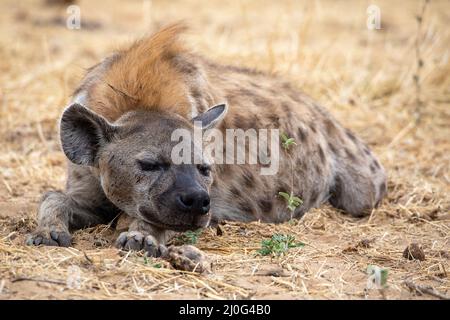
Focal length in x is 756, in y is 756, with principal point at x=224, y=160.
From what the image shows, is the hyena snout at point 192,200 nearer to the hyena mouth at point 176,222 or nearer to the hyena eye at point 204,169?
the hyena mouth at point 176,222

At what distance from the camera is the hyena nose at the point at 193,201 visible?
145 inches

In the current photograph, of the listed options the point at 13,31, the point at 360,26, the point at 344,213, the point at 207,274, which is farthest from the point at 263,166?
the point at 360,26

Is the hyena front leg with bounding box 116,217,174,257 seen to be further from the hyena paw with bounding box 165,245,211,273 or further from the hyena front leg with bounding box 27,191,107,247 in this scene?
the hyena front leg with bounding box 27,191,107,247

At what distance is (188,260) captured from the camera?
342 cm

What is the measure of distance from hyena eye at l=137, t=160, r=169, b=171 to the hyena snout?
0.64 ft

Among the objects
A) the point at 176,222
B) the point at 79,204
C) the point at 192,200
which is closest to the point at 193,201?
the point at 192,200

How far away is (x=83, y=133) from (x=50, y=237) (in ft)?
1.91

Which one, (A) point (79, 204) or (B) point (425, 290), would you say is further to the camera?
(A) point (79, 204)

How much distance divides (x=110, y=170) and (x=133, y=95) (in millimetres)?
463

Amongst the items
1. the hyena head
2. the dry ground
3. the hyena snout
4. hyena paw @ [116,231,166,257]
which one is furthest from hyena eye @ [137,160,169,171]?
the dry ground

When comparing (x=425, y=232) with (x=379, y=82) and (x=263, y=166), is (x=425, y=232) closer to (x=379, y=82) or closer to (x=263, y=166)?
(x=263, y=166)

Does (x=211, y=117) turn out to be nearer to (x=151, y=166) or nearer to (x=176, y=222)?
(x=151, y=166)

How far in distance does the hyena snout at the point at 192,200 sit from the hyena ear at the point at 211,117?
0.56 m

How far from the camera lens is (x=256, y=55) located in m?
8.41
